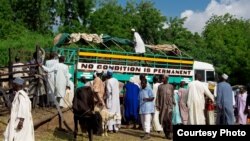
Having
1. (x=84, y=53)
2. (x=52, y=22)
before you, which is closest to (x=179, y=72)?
(x=84, y=53)

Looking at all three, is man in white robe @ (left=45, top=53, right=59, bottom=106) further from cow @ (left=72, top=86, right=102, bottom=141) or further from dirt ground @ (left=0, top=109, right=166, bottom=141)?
cow @ (left=72, top=86, right=102, bottom=141)

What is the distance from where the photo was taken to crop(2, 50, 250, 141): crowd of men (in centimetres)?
1192

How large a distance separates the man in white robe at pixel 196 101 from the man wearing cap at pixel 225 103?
2.20 ft

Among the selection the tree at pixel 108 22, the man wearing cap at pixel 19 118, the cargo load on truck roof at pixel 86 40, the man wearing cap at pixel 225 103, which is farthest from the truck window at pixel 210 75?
the tree at pixel 108 22

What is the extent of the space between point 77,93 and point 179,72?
26.2 feet

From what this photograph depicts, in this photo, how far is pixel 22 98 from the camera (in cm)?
817

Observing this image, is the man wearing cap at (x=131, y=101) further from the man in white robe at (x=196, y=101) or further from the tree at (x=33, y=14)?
the tree at (x=33, y=14)

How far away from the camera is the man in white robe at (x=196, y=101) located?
487 inches

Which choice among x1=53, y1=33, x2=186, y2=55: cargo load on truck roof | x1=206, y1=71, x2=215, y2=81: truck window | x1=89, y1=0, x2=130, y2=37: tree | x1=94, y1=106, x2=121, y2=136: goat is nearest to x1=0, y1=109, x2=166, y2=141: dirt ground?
x1=94, y1=106, x2=121, y2=136: goat

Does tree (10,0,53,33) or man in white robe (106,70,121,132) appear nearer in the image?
man in white robe (106,70,121,132)

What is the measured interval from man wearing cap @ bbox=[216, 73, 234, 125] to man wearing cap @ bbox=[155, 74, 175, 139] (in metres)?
1.53

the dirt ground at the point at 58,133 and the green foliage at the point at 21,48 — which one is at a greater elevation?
the green foliage at the point at 21,48

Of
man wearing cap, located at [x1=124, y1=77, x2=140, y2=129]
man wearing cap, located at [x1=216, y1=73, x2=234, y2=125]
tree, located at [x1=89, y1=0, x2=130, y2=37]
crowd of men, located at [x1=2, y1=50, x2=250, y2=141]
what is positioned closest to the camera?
man wearing cap, located at [x1=216, y1=73, x2=234, y2=125]

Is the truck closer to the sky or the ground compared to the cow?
closer to the sky
